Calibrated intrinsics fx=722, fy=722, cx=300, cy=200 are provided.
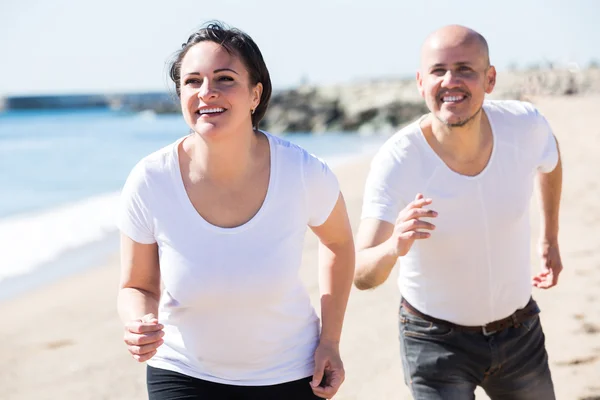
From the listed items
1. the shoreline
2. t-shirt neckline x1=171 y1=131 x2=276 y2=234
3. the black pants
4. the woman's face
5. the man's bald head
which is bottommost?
the shoreline

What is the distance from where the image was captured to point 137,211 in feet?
8.38

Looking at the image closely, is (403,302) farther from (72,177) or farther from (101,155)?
(101,155)

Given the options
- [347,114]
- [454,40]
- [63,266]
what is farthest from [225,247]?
[347,114]

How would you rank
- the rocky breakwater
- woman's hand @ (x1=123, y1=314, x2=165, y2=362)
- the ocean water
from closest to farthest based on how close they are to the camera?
1. woman's hand @ (x1=123, y1=314, x2=165, y2=362)
2. the ocean water
3. the rocky breakwater

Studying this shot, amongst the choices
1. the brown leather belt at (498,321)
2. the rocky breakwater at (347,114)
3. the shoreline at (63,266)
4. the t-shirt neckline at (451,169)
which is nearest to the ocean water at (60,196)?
the shoreline at (63,266)

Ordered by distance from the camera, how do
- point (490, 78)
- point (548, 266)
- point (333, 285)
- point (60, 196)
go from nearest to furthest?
point (333, 285) < point (490, 78) < point (548, 266) < point (60, 196)

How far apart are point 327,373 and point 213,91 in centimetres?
109

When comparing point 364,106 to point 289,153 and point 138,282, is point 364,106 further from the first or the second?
point 138,282

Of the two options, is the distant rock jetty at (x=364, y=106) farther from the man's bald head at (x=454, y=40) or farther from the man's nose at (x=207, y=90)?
the man's nose at (x=207, y=90)

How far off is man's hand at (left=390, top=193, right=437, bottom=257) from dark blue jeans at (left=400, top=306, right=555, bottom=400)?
22.1 inches

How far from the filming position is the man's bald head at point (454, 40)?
3078 millimetres

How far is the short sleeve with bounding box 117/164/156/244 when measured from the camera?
2.54 meters

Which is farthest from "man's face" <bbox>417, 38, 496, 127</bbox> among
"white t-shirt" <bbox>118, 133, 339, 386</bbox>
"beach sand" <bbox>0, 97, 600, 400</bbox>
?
"beach sand" <bbox>0, 97, 600, 400</bbox>

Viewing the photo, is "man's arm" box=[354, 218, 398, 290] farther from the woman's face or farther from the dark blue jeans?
the woman's face
